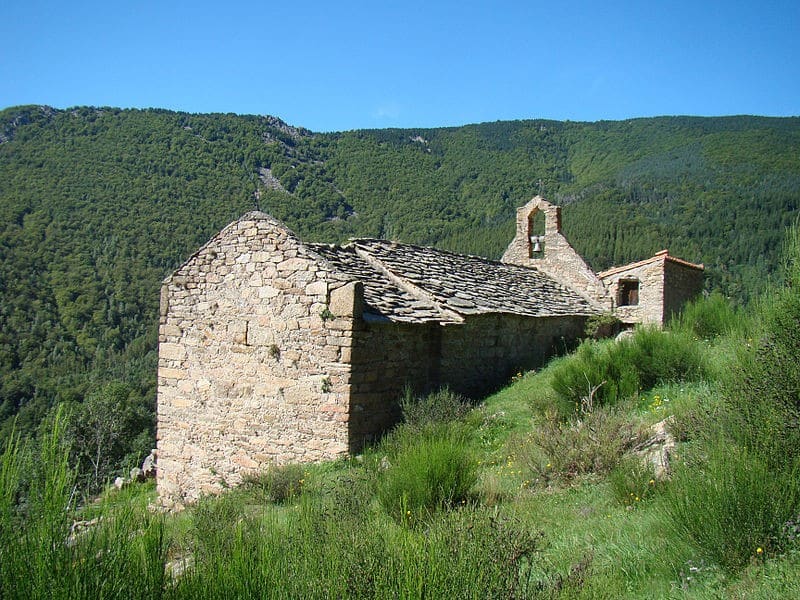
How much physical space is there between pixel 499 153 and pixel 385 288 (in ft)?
209

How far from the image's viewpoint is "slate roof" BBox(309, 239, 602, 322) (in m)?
10.1

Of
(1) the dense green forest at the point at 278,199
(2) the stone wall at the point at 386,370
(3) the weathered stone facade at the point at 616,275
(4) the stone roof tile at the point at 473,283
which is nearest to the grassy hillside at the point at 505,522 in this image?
(2) the stone wall at the point at 386,370

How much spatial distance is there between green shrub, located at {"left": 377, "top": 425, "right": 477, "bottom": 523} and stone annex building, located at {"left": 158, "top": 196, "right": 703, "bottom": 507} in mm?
3261

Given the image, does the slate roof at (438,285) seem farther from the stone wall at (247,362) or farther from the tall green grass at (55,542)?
the tall green grass at (55,542)

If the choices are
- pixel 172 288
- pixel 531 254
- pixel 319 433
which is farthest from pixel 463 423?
pixel 531 254

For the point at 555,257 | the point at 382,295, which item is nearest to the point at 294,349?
the point at 382,295

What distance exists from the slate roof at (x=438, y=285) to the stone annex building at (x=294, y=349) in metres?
0.05

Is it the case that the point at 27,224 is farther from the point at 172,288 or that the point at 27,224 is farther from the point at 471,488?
the point at 471,488

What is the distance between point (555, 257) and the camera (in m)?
18.0

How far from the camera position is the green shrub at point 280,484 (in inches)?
272

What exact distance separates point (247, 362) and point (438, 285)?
418cm

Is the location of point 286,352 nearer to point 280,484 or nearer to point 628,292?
point 280,484

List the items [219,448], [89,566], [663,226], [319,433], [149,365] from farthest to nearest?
[663,226]
[149,365]
[219,448]
[319,433]
[89,566]

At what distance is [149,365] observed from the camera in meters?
32.2
